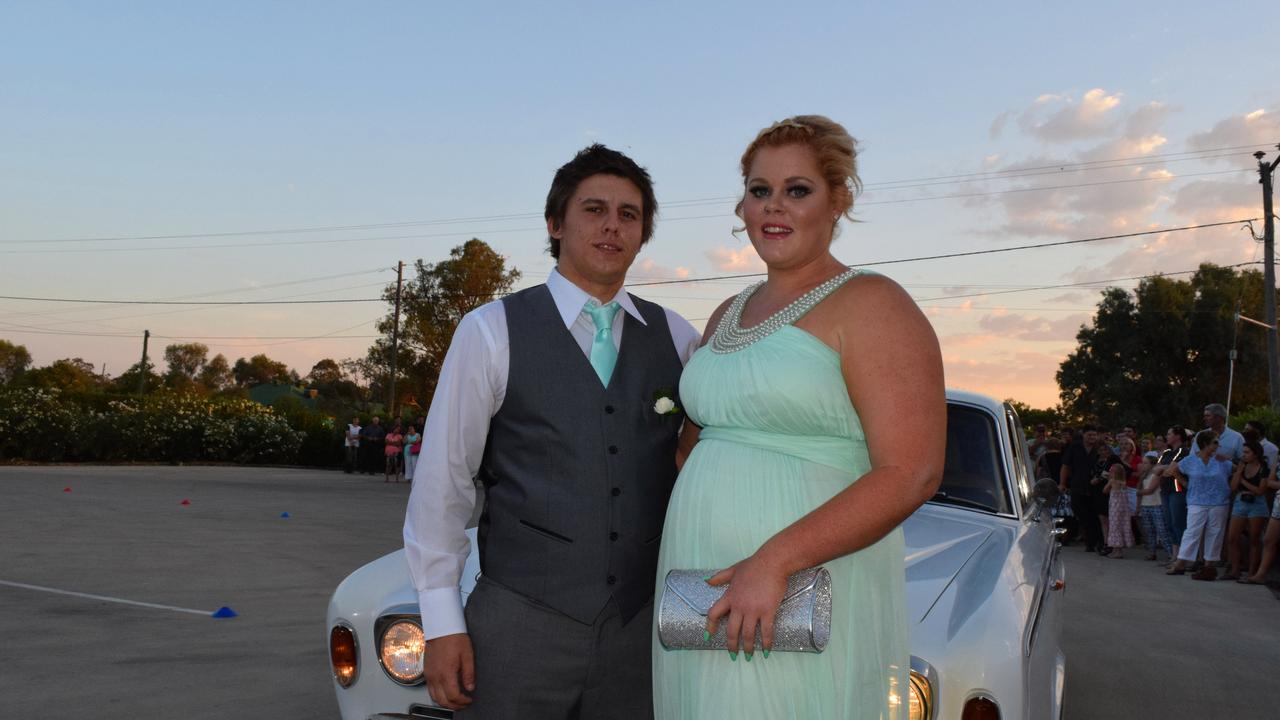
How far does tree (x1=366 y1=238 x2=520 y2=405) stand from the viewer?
5081 centimetres

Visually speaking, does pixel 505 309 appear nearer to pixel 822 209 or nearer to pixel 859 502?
pixel 822 209

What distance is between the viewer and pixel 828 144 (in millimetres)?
2160

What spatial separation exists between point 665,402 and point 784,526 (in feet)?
1.92

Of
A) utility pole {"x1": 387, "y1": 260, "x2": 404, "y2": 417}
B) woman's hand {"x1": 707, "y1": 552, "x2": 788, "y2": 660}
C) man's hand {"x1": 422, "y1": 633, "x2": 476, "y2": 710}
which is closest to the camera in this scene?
woman's hand {"x1": 707, "y1": 552, "x2": 788, "y2": 660}

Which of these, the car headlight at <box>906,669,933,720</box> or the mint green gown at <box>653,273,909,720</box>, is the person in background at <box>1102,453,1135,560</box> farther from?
the mint green gown at <box>653,273,909,720</box>

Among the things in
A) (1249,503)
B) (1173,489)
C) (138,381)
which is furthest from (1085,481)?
(138,381)

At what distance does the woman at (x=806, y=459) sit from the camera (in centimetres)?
185

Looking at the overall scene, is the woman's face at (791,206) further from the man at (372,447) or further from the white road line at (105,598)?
the man at (372,447)

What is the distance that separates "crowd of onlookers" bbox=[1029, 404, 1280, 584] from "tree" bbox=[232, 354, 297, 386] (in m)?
127

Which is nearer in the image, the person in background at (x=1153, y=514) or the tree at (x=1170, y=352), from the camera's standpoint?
the person in background at (x=1153, y=514)

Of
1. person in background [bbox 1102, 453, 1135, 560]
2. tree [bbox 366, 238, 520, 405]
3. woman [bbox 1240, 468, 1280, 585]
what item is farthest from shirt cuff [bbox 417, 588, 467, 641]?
tree [bbox 366, 238, 520, 405]

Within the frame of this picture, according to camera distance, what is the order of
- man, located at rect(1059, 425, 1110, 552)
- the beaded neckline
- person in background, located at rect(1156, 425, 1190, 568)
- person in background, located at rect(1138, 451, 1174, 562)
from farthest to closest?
man, located at rect(1059, 425, 1110, 552) < person in background, located at rect(1138, 451, 1174, 562) < person in background, located at rect(1156, 425, 1190, 568) < the beaded neckline

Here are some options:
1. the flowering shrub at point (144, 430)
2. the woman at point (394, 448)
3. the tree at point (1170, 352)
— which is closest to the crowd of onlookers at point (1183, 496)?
the woman at point (394, 448)

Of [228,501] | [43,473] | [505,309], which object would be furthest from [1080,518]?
[43,473]
